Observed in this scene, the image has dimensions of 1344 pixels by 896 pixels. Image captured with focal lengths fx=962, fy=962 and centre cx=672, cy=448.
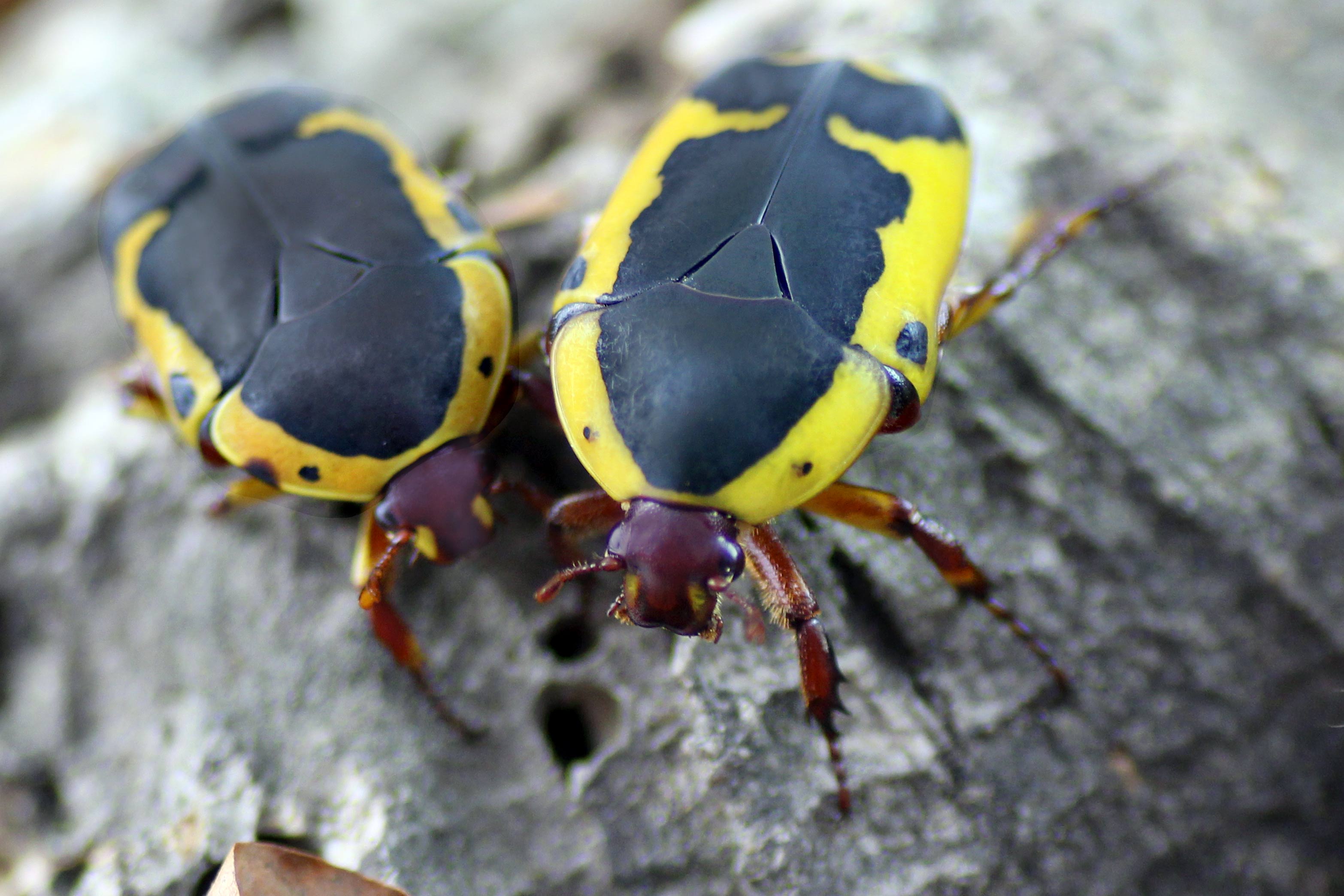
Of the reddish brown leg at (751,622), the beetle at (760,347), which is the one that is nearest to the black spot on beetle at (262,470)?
the beetle at (760,347)

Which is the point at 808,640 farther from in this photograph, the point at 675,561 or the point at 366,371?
the point at 366,371

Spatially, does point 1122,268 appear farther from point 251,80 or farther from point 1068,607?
point 251,80

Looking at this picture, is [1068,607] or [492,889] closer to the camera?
[492,889]

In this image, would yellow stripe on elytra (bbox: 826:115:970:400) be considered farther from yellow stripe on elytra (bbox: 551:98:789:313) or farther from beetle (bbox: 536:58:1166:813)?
yellow stripe on elytra (bbox: 551:98:789:313)

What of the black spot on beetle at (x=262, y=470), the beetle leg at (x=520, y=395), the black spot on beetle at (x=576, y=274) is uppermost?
the black spot on beetle at (x=576, y=274)

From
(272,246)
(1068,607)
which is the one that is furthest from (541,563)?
(1068,607)

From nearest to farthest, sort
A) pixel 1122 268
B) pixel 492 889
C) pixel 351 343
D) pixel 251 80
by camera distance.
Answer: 1. pixel 492 889
2. pixel 351 343
3. pixel 1122 268
4. pixel 251 80

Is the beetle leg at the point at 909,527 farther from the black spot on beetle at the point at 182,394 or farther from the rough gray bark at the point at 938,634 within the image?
the black spot on beetle at the point at 182,394
